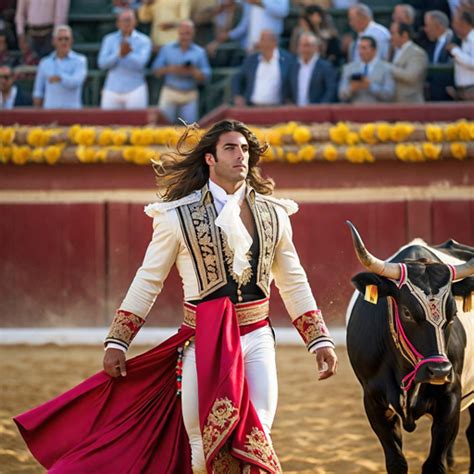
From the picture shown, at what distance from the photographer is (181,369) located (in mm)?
4176

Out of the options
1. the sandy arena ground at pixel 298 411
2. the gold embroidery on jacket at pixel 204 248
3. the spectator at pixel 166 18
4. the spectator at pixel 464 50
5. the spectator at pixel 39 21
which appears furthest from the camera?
the spectator at pixel 39 21

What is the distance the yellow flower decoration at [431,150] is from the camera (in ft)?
30.2

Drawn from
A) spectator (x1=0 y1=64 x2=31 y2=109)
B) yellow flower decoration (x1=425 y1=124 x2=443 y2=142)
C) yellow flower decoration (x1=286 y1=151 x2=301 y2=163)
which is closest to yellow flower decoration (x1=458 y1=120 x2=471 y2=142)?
yellow flower decoration (x1=425 y1=124 x2=443 y2=142)

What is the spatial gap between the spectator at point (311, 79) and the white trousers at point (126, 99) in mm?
1277

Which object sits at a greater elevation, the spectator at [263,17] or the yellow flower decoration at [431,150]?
the spectator at [263,17]

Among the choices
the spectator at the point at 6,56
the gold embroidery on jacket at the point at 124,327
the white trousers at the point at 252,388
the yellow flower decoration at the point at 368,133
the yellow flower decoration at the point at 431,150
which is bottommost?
the white trousers at the point at 252,388

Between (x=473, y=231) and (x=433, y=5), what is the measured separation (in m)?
1.95

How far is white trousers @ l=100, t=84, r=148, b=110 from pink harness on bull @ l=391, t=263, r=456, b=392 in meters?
5.79

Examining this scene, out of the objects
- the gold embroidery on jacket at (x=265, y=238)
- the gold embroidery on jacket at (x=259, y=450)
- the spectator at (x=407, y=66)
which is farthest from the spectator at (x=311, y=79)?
the gold embroidery on jacket at (x=259, y=450)

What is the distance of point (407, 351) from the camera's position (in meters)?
4.51

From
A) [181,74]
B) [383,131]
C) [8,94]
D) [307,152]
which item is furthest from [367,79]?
[8,94]

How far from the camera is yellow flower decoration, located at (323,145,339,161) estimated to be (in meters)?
9.38

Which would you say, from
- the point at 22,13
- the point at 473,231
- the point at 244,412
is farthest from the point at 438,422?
the point at 22,13

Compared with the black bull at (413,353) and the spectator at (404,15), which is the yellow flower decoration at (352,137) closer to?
the spectator at (404,15)
